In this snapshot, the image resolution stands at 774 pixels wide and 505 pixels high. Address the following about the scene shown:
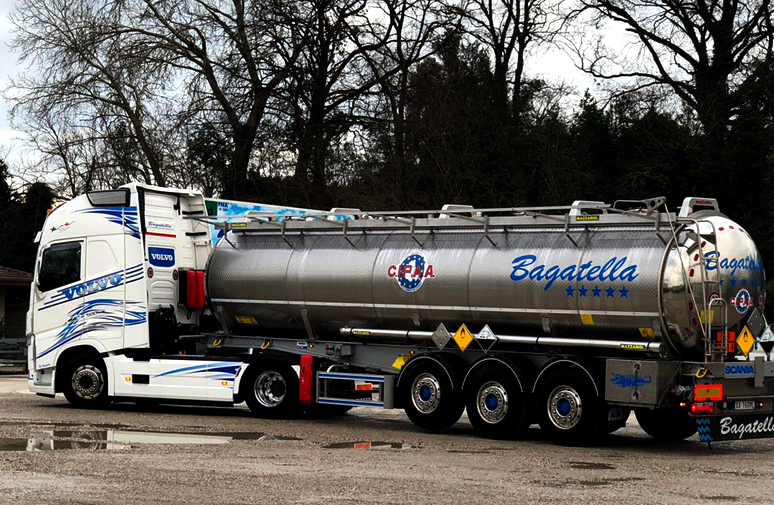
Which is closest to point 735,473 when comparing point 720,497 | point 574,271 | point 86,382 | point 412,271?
point 720,497

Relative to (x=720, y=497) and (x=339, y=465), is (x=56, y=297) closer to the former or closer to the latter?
(x=339, y=465)

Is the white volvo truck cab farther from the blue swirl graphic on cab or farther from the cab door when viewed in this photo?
the blue swirl graphic on cab

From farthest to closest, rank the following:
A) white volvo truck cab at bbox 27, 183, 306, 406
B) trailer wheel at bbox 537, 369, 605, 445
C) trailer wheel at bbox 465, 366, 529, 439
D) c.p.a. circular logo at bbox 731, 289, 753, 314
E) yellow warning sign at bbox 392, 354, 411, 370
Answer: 1. white volvo truck cab at bbox 27, 183, 306, 406
2. yellow warning sign at bbox 392, 354, 411, 370
3. trailer wheel at bbox 465, 366, 529, 439
4. trailer wheel at bbox 537, 369, 605, 445
5. c.p.a. circular logo at bbox 731, 289, 753, 314

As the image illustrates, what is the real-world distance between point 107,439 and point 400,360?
465cm

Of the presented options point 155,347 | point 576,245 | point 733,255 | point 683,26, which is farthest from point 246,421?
point 683,26

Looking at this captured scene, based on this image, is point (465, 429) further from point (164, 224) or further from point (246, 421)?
point (164, 224)

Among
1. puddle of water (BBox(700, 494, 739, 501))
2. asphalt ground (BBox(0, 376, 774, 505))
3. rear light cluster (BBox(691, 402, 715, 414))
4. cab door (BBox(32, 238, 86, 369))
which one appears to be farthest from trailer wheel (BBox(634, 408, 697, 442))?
cab door (BBox(32, 238, 86, 369))

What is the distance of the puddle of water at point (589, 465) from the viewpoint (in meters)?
13.2

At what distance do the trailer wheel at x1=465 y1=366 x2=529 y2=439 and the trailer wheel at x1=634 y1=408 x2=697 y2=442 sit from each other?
1937 millimetres

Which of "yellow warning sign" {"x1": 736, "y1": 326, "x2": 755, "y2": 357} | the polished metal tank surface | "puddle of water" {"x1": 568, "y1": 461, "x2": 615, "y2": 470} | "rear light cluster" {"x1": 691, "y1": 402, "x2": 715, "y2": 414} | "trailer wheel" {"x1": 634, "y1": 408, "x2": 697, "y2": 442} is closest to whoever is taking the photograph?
"puddle of water" {"x1": 568, "y1": 461, "x2": 615, "y2": 470}

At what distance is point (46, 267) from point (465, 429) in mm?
8084

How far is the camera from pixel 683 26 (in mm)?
40344

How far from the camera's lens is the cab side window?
20.4 meters

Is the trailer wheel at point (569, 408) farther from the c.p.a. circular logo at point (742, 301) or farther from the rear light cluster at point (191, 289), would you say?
the rear light cluster at point (191, 289)
